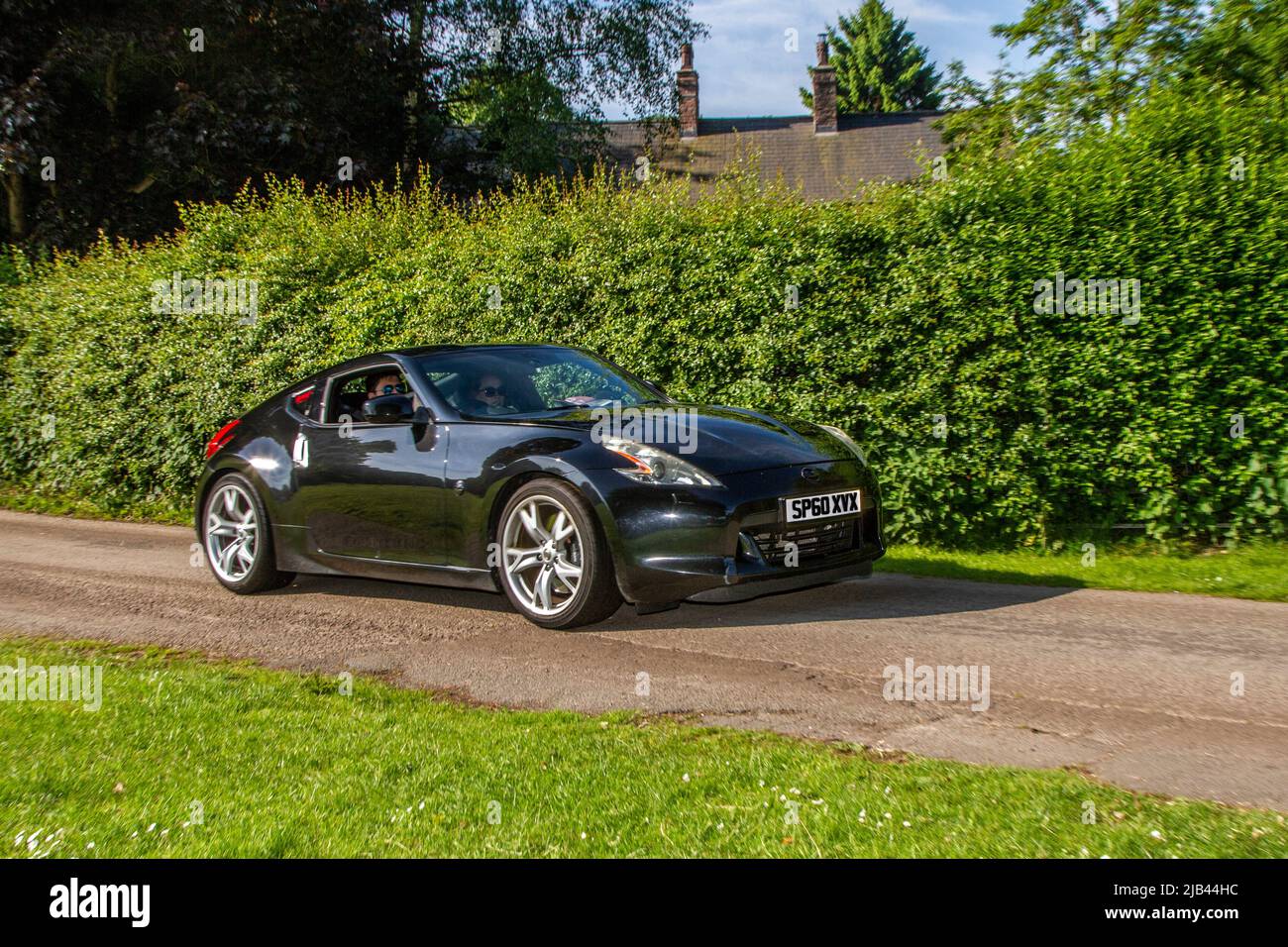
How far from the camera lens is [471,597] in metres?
8.09

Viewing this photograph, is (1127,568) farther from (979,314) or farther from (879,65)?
(879,65)

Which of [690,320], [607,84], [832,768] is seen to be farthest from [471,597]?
[607,84]

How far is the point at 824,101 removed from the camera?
139ft

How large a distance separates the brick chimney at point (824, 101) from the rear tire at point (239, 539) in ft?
122

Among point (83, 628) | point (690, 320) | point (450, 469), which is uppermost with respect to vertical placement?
point (690, 320)

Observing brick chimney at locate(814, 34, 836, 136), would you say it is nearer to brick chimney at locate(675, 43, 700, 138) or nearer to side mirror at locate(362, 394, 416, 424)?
brick chimney at locate(675, 43, 700, 138)

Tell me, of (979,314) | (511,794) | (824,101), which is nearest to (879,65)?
(824,101)

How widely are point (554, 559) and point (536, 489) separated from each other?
41cm

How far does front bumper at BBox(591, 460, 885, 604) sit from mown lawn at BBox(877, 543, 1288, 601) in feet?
7.89

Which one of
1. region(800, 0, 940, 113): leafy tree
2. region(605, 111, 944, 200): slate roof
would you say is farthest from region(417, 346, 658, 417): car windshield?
region(800, 0, 940, 113): leafy tree

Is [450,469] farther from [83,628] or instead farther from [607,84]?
[607,84]

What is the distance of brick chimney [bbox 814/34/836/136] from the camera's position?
139 feet
